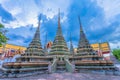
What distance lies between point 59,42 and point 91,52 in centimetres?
768

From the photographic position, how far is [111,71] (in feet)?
51.2

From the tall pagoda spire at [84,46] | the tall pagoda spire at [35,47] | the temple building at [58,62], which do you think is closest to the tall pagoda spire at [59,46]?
the temple building at [58,62]

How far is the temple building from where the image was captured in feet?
48.9

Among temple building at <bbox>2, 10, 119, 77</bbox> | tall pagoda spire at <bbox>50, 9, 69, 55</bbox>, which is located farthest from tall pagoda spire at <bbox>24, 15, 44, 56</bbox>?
tall pagoda spire at <bbox>50, 9, 69, 55</bbox>

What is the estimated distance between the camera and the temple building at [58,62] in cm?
1490

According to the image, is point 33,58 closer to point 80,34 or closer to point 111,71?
point 80,34

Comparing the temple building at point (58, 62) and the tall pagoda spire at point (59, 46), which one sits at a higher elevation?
the tall pagoda spire at point (59, 46)

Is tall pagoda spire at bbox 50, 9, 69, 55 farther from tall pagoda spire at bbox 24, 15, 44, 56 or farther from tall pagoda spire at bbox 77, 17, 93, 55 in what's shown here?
tall pagoda spire at bbox 77, 17, 93, 55

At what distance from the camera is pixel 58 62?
70.6 feet

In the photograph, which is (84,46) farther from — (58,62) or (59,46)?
(58,62)

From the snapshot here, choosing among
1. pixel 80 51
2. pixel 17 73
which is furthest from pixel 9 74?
pixel 80 51

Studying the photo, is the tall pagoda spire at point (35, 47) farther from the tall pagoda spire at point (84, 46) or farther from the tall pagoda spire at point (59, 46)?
the tall pagoda spire at point (84, 46)

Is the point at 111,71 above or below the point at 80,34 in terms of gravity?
below

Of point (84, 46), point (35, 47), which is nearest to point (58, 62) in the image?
point (84, 46)
